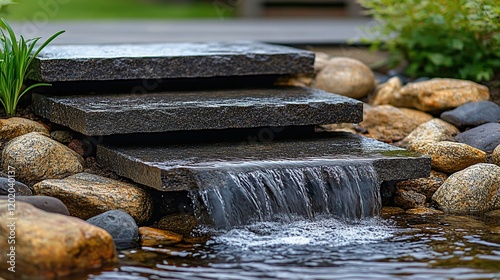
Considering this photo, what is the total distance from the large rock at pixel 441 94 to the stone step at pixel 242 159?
1228mm

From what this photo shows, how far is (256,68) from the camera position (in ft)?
22.0

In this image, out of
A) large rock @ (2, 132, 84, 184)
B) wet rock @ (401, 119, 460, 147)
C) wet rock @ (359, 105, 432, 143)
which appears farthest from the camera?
wet rock @ (359, 105, 432, 143)

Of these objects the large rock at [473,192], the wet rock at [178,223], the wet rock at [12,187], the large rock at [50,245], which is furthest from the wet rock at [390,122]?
the large rock at [50,245]

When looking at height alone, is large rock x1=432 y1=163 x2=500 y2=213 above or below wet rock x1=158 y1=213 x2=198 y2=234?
above

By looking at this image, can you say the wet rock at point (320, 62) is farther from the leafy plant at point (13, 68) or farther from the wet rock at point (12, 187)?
the wet rock at point (12, 187)

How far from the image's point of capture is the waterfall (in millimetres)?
5215

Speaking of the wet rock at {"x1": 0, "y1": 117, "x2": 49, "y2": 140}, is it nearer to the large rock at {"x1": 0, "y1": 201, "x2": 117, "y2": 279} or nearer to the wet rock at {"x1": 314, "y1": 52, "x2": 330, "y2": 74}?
the large rock at {"x1": 0, "y1": 201, "x2": 117, "y2": 279}

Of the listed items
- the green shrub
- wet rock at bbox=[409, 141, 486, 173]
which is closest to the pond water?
wet rock at bbox=[409, 141, 486, 173]

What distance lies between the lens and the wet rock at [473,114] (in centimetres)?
688

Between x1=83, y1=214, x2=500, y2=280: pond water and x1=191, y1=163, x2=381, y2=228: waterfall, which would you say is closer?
x1=83, y1=214, x2=500, y2=280: pond water

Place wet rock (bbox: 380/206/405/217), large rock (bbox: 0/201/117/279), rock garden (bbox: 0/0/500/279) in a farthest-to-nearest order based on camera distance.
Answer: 1. wet rock (bbox: 380/206/405/217)
2. rock garden (bbox: 0/0/500/279)
3. large rock (bbox: 0/201/117/279)

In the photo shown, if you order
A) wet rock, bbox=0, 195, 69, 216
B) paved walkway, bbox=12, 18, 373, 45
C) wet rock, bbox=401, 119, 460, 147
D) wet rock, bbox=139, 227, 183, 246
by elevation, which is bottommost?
wet rock, bbox=139, 227, 183, 246

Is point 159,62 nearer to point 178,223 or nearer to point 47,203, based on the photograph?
point 178,223

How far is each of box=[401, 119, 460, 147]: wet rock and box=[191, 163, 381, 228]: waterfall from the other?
122 cm
